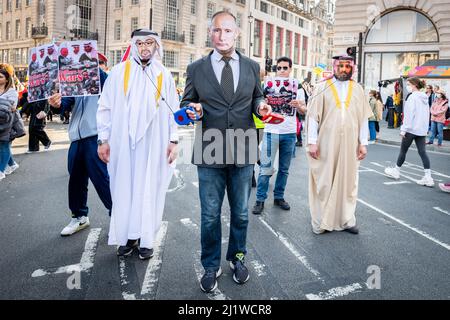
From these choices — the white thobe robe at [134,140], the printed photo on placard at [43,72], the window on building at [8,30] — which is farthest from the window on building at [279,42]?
the white thobe robe at [134,140]

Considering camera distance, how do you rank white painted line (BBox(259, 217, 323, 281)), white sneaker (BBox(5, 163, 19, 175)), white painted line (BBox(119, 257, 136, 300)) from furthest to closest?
white sneaker (BBox(5, 163, 19, 175)) < white painted line (BBox(259, 217, 323, 281)) < white painted line (BBox(119, 257, 136, 300))

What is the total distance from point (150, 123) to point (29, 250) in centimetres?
184

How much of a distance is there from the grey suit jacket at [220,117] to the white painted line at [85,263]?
1500 mm

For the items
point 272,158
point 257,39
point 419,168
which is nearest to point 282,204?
point 272,158

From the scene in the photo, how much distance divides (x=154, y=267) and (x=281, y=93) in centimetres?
323

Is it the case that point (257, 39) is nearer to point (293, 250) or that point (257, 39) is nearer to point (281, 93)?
point (281, 93)

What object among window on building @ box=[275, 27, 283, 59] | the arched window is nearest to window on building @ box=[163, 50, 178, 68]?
the arched window

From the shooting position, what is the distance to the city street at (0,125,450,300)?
3201 mm

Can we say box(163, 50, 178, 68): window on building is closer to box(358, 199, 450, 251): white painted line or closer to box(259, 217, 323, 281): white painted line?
box(358, 199, 450, 251): white painted line

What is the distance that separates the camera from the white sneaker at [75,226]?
4.47m

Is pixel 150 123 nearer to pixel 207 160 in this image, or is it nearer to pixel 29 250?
pixel 207 160

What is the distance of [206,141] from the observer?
10.6 ft

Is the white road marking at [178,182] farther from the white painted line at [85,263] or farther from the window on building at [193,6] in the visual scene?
the window on building at [193,6]
